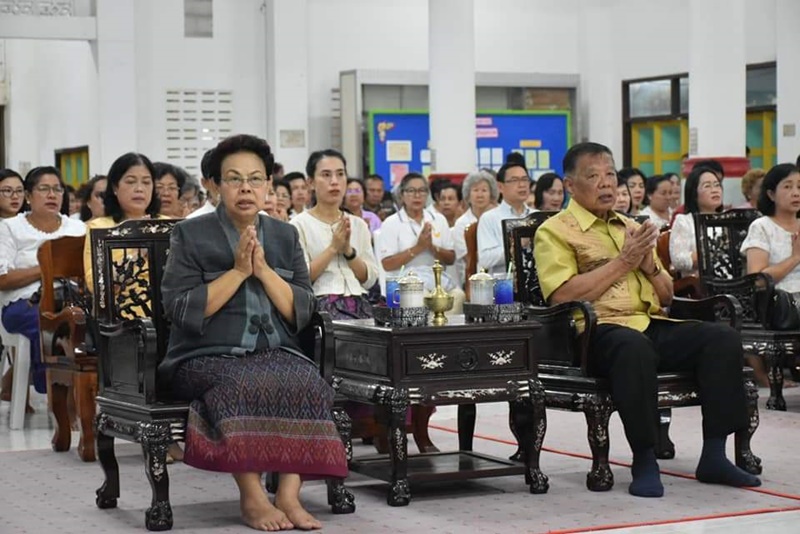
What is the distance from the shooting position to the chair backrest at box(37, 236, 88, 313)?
6.94 metres

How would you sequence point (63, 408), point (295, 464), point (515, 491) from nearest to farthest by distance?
point (295, 464) → point (515, 491) → point (63, 408)

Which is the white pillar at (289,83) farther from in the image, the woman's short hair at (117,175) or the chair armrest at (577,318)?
the chair armrest at (577,318)

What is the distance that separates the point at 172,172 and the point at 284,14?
8.36 metres

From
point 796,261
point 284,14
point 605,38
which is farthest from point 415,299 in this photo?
point 605,38

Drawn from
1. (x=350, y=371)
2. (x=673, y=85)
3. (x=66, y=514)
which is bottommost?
(x=66, y=514)

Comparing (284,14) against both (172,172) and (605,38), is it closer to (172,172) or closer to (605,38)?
(605,38)

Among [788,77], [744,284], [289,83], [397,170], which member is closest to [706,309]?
[744,284]

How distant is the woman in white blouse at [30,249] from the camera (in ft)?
25.4

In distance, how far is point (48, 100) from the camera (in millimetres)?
19422

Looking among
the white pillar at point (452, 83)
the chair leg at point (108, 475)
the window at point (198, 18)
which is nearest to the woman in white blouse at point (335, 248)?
the chair leg at point (108, 475)

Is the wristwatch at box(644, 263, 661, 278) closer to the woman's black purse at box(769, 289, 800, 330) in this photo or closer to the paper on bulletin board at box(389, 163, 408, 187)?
the woman's black purse at box(769, 289, 800, 330)

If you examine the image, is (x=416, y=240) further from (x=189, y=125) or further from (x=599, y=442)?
(x=189, y=125)

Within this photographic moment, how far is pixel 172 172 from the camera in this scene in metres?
8.52

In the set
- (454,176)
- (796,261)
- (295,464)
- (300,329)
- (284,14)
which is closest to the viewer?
(295,464)
